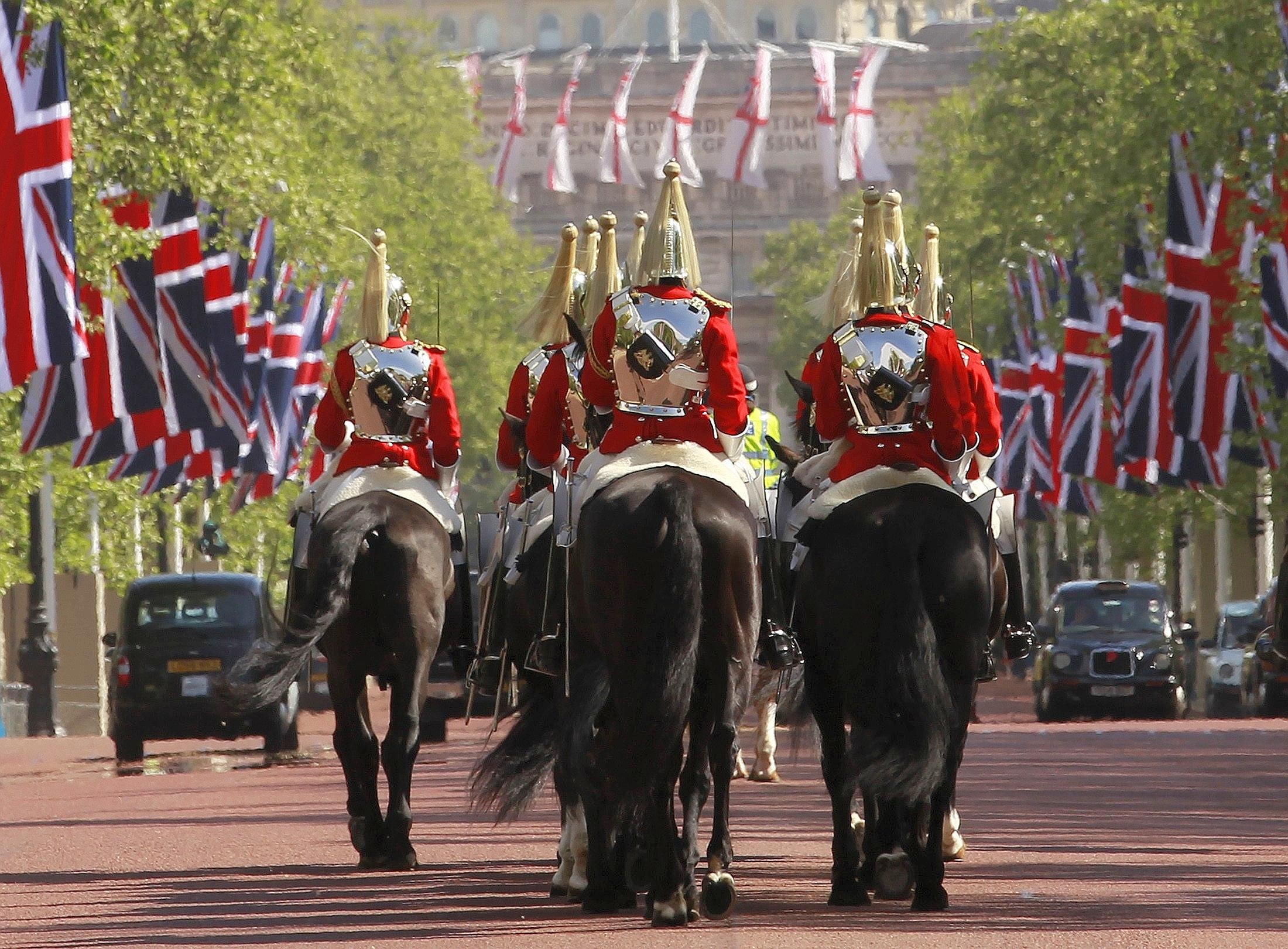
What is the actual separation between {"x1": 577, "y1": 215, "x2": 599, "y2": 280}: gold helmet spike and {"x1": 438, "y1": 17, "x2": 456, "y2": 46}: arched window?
4758 inches

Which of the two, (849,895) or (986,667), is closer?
(849,895)

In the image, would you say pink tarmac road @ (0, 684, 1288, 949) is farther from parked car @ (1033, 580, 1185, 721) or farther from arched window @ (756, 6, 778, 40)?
arched window @ (756, 6, 778, 40)

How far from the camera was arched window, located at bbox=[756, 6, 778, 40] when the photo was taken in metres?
135

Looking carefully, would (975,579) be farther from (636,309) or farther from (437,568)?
(437,568)

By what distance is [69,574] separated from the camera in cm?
4394

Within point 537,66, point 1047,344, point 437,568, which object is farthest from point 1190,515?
point 537,66

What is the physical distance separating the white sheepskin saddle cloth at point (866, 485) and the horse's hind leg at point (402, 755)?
2790 mm

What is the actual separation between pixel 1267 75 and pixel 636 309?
24306 mm

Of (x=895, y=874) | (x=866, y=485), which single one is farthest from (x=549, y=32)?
(x=895, y=874)

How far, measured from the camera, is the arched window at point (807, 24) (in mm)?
135375

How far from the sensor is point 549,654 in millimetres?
12633

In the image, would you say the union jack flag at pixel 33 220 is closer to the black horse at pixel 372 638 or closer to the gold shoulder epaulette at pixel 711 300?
the black horse at pixel 372 638

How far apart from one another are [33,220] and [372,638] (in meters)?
10.6

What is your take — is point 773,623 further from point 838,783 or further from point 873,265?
point 873,265
